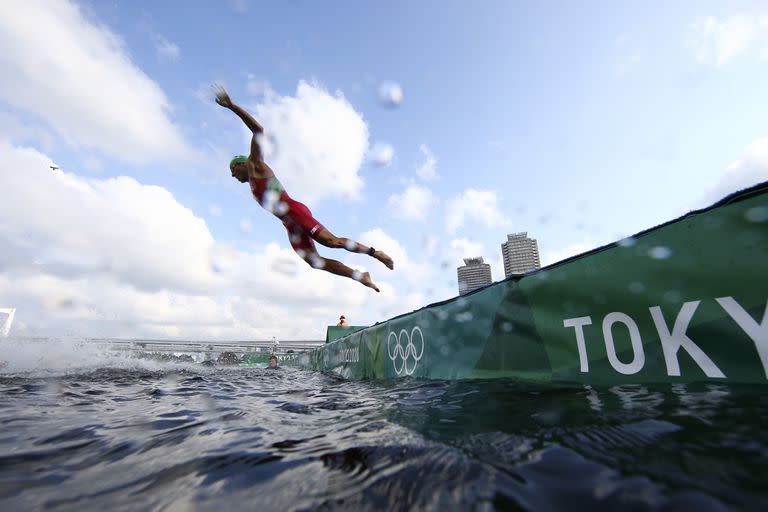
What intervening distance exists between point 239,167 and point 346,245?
199cm

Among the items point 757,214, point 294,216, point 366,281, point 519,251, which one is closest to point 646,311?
point 757,214

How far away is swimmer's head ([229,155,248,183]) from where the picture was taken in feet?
15.6

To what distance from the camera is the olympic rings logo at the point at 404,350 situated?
160 inches

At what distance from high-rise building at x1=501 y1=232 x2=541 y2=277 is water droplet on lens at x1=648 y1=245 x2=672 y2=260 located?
2795 inches

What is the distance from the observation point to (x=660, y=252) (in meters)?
1.89

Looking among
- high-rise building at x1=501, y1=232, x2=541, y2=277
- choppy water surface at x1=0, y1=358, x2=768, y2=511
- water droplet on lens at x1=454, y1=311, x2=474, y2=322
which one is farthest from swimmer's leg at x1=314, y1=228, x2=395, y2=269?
high-rise building at x1=501, y1=232, x2=541, y2=277

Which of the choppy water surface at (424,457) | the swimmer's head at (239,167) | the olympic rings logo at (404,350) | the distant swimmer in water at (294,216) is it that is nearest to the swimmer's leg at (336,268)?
the distant swimmer in water at (294,216)

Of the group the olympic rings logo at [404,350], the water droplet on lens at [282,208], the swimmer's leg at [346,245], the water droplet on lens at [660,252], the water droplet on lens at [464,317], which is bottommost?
the olympic rings logo at [404,350]

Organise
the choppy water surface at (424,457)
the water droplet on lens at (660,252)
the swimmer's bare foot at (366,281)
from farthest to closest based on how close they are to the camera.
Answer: the swimmer's bare foot at (366,281)
the water droplet on lens at (660,252)
the choppy water surface at (424,457)

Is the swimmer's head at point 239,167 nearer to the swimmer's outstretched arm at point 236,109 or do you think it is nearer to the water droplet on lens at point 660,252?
the swimmer's outstretched arm at point 236,109

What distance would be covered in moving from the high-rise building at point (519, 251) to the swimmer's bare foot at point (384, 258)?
69.0 metres

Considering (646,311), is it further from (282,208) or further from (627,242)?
(282,208)

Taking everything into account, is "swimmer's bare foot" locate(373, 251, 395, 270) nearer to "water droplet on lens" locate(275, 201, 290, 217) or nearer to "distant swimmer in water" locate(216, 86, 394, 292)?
"distant swimmer in water" locate(216, 86, 394, 292)

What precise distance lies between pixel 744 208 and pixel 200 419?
10.1ft
